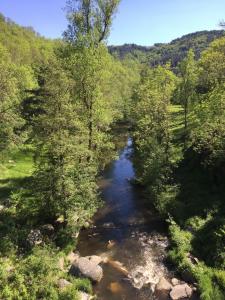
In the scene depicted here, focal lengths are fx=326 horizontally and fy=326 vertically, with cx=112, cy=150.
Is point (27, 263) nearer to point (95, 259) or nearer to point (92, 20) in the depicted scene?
point (95, 259)

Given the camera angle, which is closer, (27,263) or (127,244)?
(27,263)

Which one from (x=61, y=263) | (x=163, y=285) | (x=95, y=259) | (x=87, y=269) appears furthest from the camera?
(x=95, y=259)

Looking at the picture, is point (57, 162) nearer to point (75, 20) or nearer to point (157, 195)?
point (157, 195)

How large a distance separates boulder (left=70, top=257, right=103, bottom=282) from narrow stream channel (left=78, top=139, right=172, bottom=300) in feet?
1.99

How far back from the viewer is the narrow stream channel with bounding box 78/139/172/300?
23578 millimetres

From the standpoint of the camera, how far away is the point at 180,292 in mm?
22578

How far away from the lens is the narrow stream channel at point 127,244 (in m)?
23.6

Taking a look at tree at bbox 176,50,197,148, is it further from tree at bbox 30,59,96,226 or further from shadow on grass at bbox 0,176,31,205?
tree at bbox 30,59,96,226

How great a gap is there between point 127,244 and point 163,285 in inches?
253

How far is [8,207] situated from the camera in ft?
99.6

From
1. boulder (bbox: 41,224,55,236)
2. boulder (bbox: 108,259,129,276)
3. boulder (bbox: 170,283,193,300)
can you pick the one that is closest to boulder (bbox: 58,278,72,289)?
boulder (bbox: 108,259,129,276)

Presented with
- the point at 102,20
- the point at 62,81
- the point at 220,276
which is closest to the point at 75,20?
the point at 102,20

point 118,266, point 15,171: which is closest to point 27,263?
point 118,266

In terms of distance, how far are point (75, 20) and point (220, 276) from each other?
3228cm
